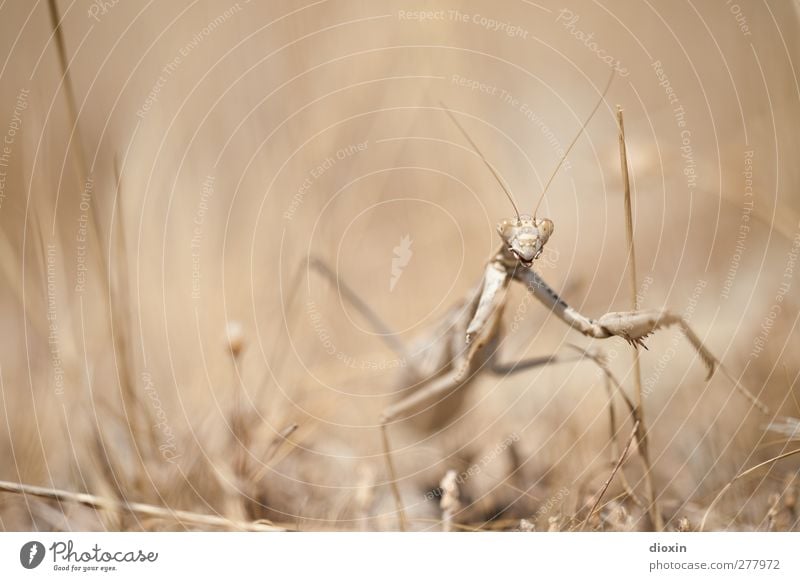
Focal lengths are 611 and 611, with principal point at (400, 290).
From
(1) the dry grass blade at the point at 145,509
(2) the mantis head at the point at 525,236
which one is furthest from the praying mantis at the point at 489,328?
(1) the dry grass blade at the point at 145,509

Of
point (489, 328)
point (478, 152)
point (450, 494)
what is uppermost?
point (478, 152)

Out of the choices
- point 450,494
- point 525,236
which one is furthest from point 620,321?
point 450,494

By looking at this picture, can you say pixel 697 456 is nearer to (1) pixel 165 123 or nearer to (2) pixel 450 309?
(2) pixel 450 309

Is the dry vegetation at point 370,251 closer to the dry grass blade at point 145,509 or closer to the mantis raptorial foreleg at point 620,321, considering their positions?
the dry grass blade at point 145,509

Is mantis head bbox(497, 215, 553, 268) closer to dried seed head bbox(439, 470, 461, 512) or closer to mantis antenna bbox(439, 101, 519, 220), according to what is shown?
mantis antenna bbox(439, 101, 519, 220)

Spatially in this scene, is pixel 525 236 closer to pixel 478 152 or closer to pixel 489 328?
pixel 489 328
